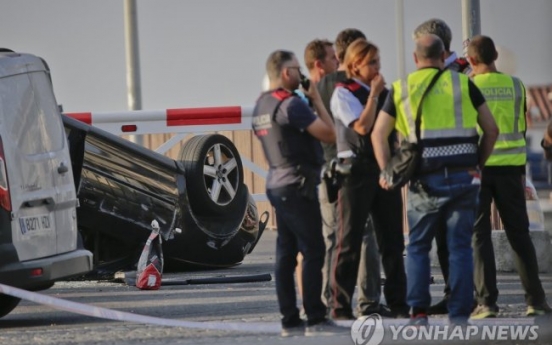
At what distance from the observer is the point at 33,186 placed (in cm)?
1006

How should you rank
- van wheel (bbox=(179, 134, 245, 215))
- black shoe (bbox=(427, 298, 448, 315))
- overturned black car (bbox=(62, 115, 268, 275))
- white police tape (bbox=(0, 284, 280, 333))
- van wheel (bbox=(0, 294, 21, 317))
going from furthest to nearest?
van wheel (bbox=(179, 134, 245, 215)) < overturned black car (bbox=(62, 115, 268, 275)) < van wheel (bbox=(0, 294, 21, 317)) < black shoe (bbox=(427, 298, 448, 315)) < white police tape (bbox=(0, 284, 280, 333))

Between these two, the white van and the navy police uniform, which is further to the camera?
the white van

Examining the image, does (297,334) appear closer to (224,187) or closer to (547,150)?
(547,150)

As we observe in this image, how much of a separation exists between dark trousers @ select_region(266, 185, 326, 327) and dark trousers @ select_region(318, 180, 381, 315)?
67 centimetres

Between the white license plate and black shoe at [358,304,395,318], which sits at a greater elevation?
the white license plate

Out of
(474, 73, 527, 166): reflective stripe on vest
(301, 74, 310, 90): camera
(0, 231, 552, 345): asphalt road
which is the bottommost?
(0, 231, 552, 345): asphalt road

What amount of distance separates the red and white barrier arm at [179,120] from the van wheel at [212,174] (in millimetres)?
3326

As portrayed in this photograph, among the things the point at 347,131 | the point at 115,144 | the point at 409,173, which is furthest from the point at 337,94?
the point at 115,144

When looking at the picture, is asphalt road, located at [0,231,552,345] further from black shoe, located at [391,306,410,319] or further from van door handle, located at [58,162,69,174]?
van door handle, located at [58,162,69,174]

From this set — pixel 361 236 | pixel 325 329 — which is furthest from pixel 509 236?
pixel 325 329

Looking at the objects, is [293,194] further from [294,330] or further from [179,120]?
[179,120]

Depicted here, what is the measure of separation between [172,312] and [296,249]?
2003mm

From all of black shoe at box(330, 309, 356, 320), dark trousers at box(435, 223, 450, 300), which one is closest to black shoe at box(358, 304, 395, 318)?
black shoe at box(330, 309, 356, 320)

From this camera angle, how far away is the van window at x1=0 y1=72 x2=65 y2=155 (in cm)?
996
